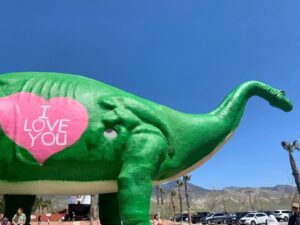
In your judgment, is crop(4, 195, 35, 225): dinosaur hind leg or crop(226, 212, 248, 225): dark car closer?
crop(4, 195, 35, 225): dinosaur hind leg

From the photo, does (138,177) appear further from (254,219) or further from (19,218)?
(254,219)

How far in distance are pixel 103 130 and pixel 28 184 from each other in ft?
3.80

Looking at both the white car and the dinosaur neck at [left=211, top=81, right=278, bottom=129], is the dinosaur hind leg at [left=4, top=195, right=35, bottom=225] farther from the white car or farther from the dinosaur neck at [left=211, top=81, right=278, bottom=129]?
the white car

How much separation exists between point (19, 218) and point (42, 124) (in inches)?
61.1

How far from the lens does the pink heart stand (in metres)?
5.10

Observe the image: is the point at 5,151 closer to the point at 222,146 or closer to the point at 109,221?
the point at 109,221

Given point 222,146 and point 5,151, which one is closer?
point 5,151

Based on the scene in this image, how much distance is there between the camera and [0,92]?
17.5 ft

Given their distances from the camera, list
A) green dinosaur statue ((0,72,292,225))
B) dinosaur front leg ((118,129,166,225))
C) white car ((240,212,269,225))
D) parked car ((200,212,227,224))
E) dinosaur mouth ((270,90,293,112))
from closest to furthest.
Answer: dinosaur front leg ((118,129,166,225))
green dinosaur statue ((0,72,292,225))
dinosaur mouth ((270,90,293,112))
white car ((240,212,269,225))
parked car ((200,212,227,224))

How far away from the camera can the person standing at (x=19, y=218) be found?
571 centimetres

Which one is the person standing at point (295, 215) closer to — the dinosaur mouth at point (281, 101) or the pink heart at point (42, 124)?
the dinosaur mouth at point (281, 101)

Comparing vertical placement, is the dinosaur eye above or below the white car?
above

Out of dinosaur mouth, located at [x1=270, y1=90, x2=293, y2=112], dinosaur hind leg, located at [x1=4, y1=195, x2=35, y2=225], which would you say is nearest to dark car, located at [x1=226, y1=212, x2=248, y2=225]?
dinosaur mouth, located at [x1=270, y1=90, x2=293, y2=112]

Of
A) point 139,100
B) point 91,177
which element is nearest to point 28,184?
point 91,177
